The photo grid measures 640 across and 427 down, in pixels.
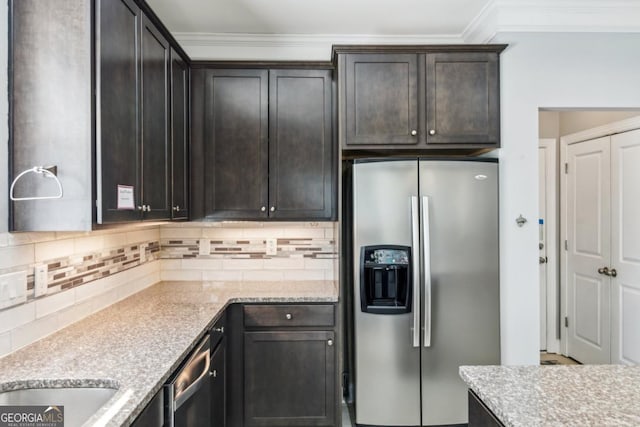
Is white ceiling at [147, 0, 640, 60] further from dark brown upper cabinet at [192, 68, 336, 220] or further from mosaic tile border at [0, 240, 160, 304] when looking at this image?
mosaic tile border at [0, 240, 160, 304]

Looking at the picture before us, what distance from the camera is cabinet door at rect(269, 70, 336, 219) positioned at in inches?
107

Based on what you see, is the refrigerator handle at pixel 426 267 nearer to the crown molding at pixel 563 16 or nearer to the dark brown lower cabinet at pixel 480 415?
the dark brown lower cabinet at pixel 480 415

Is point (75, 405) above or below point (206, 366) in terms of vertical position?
above

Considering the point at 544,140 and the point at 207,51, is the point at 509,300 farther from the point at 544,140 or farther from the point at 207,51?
the point at 207,51

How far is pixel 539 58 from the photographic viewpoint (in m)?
2.53

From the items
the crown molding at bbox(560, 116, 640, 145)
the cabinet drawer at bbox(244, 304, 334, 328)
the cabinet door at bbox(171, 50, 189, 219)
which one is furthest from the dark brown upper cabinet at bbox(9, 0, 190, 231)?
the crown molding at bbox(560, 116, 640, 145)

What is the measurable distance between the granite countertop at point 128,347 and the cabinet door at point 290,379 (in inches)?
10.1

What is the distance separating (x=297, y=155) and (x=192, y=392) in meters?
1.61

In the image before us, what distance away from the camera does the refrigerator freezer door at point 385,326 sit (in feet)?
7.75

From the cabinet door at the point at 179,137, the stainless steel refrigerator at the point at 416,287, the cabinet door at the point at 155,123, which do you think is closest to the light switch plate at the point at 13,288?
the cabinet door at the point at 155,123

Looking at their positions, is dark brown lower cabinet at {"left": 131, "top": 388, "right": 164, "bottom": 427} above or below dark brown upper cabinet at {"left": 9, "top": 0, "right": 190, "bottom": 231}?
below

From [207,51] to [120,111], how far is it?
1468mm

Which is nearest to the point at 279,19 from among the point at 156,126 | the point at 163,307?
the point at 156,126

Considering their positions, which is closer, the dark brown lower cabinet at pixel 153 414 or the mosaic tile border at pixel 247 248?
the dark brown lower cabinet at pixel 153 414
